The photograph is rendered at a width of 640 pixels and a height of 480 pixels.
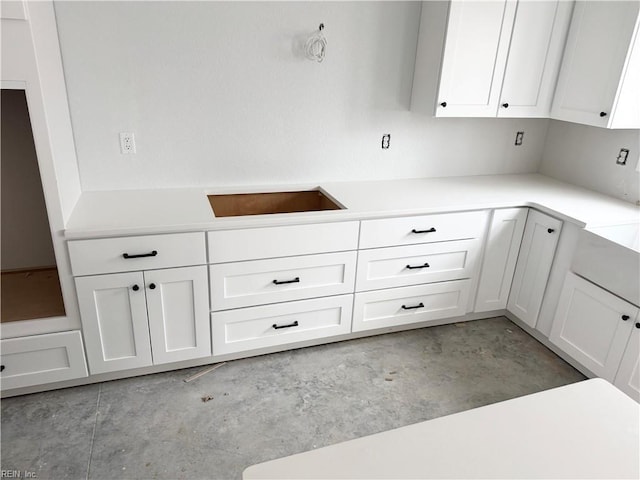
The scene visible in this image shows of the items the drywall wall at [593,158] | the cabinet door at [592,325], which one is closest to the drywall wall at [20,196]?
the cabinet door at [592,325]

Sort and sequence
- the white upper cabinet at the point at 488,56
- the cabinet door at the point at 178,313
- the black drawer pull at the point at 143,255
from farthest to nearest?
the white upper cabinet at the point at 488,56, the cabinet door at the point at 178,313, the black drawer pull at the point at 143,255

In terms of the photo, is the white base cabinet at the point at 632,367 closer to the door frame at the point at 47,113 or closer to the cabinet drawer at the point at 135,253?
the cabinet drawer at the point at 135,253

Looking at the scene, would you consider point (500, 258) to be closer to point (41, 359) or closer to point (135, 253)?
point (135, 253)

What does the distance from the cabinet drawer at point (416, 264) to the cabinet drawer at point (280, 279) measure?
0.36 feet

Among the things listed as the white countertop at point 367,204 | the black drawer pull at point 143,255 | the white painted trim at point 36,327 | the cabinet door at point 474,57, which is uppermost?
the cabinet door at point 474,57

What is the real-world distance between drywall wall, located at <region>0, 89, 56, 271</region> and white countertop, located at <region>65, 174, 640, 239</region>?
28 centimetres

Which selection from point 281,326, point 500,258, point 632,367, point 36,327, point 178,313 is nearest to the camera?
point 36,327

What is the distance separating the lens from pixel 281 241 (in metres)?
2.26

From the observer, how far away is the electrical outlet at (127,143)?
93.9 inches

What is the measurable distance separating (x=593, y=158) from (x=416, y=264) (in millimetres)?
1445

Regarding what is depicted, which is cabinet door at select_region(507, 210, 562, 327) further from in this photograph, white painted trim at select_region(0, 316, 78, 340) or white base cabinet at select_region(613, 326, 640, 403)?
white painted trim at select_region(0, 316, 78, 340)

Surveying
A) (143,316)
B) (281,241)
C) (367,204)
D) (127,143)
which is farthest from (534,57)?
(143,316)

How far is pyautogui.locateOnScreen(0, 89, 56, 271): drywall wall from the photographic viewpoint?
2.21 m

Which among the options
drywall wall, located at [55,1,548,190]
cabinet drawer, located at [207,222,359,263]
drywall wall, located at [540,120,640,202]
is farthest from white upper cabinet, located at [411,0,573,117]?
cabinet drawer, located at [207,222,359,263]
